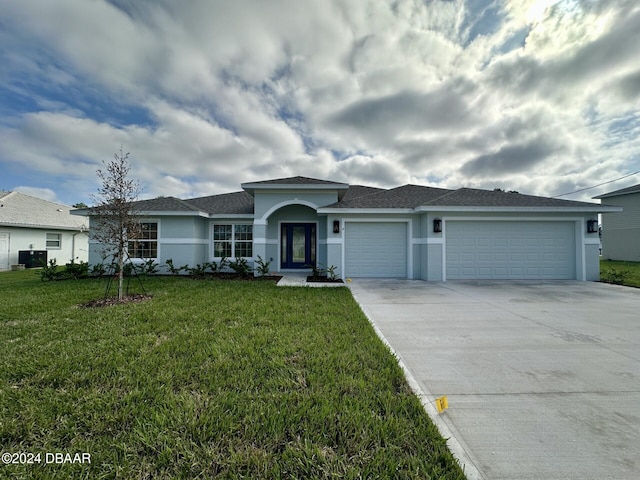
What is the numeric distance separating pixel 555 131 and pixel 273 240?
15.9m

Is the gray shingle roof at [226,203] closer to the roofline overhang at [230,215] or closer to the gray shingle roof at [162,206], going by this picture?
the roofline overhang at [230,215]

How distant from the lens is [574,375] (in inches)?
122

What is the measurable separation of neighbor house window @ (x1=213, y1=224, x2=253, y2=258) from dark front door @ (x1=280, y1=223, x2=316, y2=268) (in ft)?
5.50

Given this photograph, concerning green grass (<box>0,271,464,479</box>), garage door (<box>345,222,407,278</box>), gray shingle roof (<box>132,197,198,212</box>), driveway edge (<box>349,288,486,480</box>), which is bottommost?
driveway edge (<box>349,288,486,480</box>)

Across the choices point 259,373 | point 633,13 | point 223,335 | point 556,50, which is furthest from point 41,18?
point 633,13

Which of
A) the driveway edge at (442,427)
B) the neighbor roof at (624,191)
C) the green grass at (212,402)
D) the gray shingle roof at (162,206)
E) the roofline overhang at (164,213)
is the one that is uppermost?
the neighbor roof at (624,191)

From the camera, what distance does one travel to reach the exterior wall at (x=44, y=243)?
1504 centimetres

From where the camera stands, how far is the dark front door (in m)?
Result: 12.7

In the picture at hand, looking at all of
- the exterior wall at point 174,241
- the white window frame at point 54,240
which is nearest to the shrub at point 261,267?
the exterior wall at point 174,241

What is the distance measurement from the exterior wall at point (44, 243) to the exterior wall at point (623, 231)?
119 feet

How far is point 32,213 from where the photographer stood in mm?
16984

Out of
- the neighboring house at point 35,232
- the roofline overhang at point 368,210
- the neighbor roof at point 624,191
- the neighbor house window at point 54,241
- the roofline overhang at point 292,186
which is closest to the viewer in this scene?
the roofline overhang at point 368,210

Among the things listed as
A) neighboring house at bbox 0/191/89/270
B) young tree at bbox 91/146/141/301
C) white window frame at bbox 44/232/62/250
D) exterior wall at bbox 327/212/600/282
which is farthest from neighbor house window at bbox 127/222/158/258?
white window frame at bbox 44/232/62/250

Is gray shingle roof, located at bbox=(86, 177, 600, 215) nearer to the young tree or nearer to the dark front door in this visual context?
the dark front door
